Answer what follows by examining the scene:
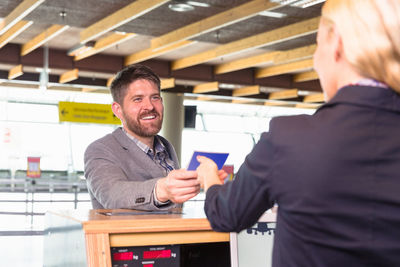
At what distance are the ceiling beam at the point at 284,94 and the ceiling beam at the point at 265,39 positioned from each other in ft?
13.4

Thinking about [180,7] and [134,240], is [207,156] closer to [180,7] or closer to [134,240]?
[134,240]

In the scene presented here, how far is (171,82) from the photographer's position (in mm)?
13203

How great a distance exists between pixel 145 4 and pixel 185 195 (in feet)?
18.6

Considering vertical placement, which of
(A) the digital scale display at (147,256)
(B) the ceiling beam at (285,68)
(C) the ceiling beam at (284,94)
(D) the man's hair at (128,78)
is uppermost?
(B) the ceiling beam at (285,68)

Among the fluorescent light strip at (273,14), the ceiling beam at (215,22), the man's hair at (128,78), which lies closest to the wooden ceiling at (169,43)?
the ceiling beam at (215,22)

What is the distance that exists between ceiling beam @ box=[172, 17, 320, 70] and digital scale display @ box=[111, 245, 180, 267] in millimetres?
6742

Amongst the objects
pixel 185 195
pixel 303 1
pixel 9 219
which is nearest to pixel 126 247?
pixel 185 195

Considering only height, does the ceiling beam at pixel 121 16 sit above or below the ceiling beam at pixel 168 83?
above

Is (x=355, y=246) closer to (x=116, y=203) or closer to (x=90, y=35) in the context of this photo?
(x=116, y=203)

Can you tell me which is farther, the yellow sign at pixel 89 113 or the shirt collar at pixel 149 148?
the yellow sign at pixel 89 113

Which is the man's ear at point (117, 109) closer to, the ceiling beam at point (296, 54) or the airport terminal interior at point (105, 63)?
the airport terminal interior at point (105, 63)

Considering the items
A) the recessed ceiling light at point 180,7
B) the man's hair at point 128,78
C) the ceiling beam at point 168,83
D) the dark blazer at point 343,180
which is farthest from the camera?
the ceiling beam at point 168,83

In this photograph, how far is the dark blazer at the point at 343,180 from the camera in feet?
3.51

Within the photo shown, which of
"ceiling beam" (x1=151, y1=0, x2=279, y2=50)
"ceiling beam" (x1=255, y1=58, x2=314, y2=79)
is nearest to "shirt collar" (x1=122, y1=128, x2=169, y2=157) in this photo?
"ceiling beam" (x1=151, y1=0, x2=279, y2=50)
